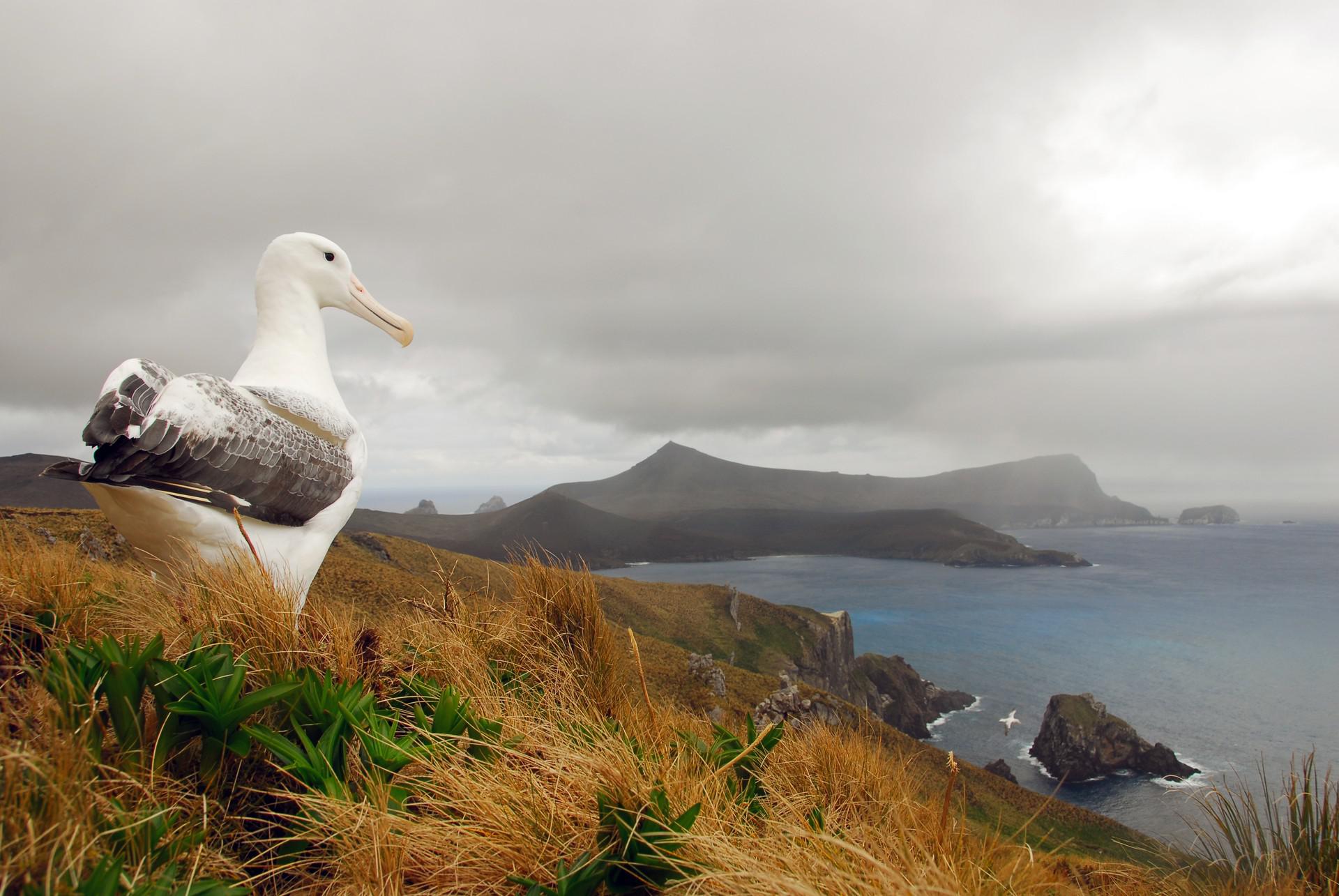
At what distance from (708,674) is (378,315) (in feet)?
161

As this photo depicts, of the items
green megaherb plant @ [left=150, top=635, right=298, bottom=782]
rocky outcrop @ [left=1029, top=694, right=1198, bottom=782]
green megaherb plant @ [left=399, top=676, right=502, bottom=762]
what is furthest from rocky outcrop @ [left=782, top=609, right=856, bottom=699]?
green megaherb plant @ [left=150, top=635, right=298, bottom=782]

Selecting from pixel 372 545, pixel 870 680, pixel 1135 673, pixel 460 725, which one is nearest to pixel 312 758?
pixel 460 725

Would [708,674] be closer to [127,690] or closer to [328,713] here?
[328,713]

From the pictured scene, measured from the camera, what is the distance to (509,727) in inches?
152

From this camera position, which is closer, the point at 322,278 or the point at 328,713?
the point at 328,713

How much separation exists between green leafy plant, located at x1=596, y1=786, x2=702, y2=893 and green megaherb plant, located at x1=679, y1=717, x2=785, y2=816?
0.72m

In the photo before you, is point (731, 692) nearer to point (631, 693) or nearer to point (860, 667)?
point (631, 693)

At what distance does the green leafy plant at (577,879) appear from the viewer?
2.32 m

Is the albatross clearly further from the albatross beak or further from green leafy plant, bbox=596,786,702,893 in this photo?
green leafy plant, bbox=596,786,702,893

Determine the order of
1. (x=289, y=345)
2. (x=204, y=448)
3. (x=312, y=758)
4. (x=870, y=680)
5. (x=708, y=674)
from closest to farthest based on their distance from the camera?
(x=312, y=758) < (x=204, y=448) < (x=289, y=345) < (x=708, y=674) < (x=870, y=680)

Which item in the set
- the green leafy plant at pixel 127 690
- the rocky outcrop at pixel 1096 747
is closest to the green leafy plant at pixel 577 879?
the green leafy plant at pixel 127 690

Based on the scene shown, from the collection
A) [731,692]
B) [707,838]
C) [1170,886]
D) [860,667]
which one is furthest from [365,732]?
[860,667]

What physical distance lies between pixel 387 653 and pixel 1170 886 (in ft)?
17.1

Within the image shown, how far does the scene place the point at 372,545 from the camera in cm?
6600
